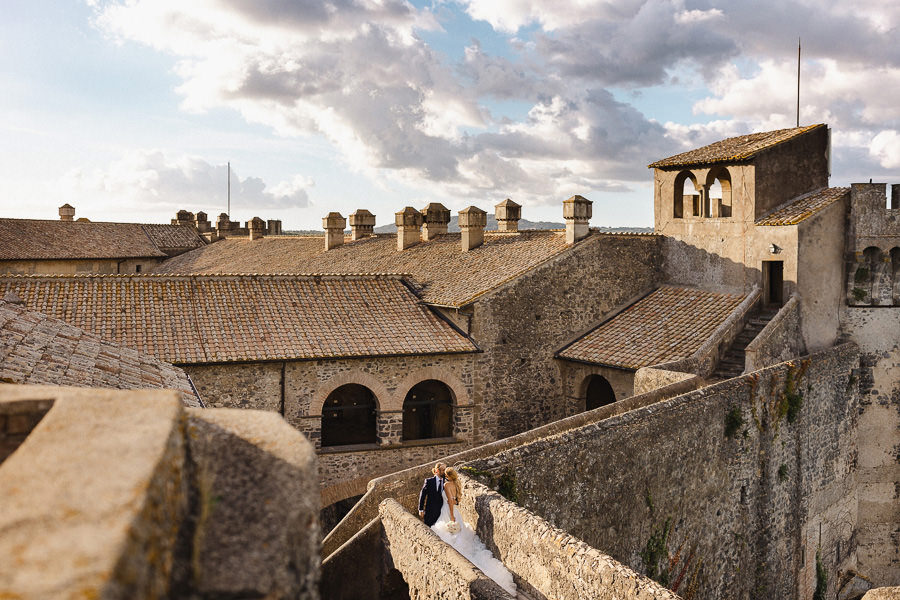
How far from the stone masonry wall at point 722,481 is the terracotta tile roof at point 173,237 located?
37380 millimetres

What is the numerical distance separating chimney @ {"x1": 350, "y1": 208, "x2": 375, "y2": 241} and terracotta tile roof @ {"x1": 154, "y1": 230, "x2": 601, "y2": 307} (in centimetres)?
88

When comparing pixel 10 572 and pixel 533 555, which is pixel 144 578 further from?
pixel 533 555

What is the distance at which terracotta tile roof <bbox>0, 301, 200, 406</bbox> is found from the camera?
8.21 meters

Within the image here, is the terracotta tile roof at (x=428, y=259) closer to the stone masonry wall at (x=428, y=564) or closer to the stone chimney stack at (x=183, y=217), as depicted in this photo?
the stone masonry wall at (x=428, y=564)

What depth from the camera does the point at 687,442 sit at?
12109mm

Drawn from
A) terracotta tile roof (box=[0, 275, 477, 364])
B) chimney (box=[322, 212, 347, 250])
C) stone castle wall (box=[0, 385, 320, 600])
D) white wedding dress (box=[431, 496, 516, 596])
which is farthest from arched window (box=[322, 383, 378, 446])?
stone castle wall (box=[0, 385, 320, 600])

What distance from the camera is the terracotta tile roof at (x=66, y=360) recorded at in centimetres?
821

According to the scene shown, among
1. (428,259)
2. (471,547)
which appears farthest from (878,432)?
(471,547)

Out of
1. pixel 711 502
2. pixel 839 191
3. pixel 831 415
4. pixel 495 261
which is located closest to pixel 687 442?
pixel 711 502

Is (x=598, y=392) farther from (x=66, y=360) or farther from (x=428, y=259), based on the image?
(x=66, y=360)

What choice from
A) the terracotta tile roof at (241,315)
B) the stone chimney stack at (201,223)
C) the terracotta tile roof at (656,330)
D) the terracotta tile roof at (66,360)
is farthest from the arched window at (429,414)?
the stone chimney stack at (201,223)

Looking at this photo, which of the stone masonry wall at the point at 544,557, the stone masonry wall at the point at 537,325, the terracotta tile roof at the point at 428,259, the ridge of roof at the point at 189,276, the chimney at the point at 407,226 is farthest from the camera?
the chimney at the point at 407,226

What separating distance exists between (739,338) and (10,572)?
1698cm

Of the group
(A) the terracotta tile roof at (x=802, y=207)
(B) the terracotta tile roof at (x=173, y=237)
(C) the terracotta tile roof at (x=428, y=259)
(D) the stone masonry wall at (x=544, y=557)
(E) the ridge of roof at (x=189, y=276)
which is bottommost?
(D) the stone masonry wall at (x=544, y=557)
